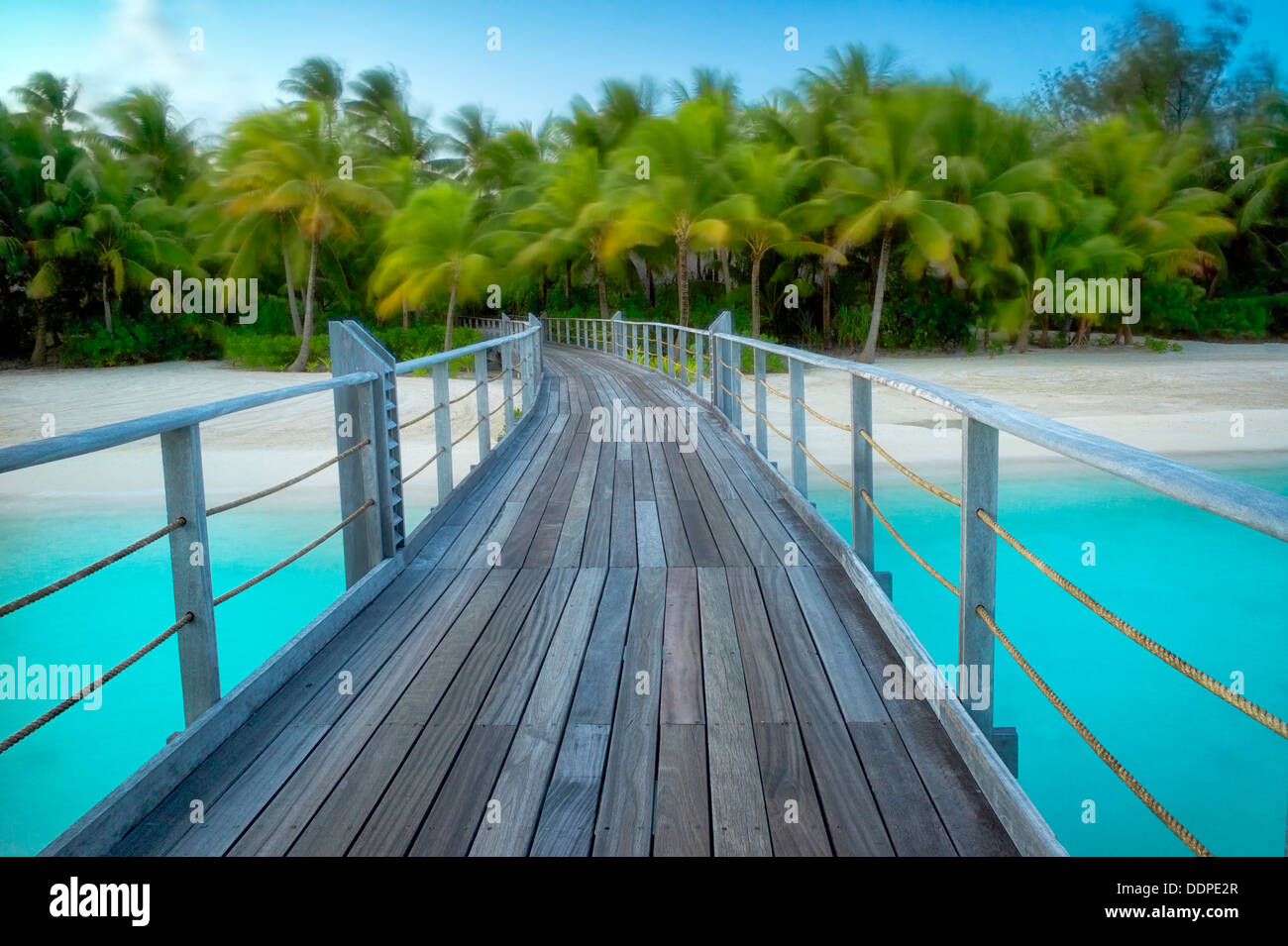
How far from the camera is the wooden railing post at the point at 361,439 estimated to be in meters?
4.33

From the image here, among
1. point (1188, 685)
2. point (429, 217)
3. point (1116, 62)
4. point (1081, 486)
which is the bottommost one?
point (1188, 685)

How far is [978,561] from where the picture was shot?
2574mm

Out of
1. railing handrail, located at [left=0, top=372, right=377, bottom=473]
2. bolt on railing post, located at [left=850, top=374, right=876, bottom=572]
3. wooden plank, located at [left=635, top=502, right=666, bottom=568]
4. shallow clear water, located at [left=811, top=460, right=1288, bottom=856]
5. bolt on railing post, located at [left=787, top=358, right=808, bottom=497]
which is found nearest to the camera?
railing handrail, located at [left=0, top=372, right=377, bottom=473]

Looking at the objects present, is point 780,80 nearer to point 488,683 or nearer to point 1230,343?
point 1230,343

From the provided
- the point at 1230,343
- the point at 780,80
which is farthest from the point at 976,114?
the point at 1230,343

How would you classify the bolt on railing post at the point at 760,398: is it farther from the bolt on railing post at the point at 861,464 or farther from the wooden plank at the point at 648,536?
the bolt on railing post at the point at 861,464

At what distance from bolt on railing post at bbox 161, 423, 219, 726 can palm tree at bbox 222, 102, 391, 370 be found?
24.7 meters

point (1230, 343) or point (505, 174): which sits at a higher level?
point (505, 174)

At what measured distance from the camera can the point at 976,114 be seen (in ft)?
79.4

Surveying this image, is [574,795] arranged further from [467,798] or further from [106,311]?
[106,311]

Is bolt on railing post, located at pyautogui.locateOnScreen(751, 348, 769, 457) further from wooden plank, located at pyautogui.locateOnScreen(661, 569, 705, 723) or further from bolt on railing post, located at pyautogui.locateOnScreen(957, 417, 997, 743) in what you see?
bolt on railing post, located at pyautogui.locateOnScreen(957, 417, 997, 743)

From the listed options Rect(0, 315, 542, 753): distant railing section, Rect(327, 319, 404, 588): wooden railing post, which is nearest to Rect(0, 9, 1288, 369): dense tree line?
Rect(0, 315, 542, 753): distant railing section

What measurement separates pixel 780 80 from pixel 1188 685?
22.4m

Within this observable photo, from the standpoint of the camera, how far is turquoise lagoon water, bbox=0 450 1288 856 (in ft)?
20.3
